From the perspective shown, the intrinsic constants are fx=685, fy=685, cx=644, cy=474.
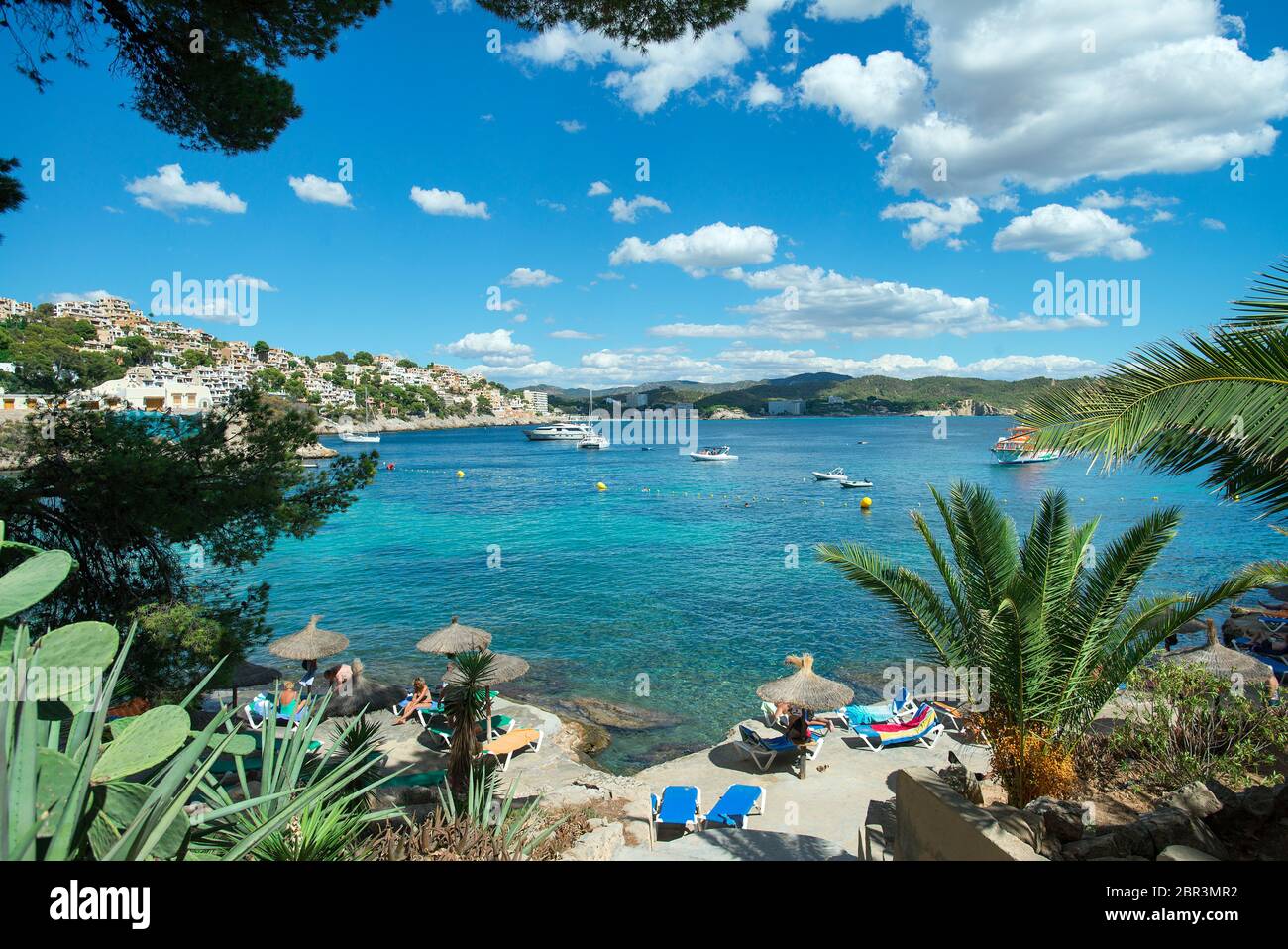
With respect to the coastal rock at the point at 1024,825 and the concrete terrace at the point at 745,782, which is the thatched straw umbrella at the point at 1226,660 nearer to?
the concrete terrace at the point at 745,782

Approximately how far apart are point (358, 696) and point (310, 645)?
92.4 inches

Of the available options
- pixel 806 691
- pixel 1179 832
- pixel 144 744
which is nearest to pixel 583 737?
pixel 806 691

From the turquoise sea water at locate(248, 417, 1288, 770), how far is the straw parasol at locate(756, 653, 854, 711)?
2.19 metres

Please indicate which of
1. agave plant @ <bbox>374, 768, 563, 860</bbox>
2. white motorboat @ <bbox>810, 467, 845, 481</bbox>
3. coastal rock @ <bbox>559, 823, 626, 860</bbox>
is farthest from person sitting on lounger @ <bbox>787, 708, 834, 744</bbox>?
white motorboat @ <bbox>810, 467, 845, 481</bbox>

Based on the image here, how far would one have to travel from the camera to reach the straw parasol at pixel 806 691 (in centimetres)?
1177

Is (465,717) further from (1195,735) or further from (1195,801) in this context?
(1195,735)

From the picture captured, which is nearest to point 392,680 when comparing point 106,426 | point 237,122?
point 106,426

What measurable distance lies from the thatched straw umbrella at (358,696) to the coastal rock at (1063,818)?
1051cm

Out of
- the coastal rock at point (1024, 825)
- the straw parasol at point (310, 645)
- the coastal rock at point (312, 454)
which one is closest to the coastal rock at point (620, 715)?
the straw parasol at point (310, 645)

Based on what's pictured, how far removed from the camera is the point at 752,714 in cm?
1447

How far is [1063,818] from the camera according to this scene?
538cm

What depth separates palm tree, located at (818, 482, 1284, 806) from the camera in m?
6.56

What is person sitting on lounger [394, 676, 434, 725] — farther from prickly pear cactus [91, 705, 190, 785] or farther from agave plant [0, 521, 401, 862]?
prickly pear cactus [91, 705, 190, 785]
